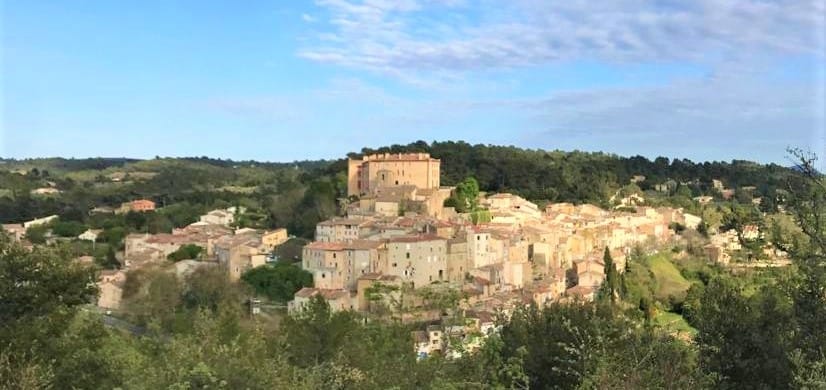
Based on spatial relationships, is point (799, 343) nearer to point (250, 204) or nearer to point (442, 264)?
point (442, 264)

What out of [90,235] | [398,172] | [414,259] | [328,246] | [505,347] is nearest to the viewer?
[505,347]

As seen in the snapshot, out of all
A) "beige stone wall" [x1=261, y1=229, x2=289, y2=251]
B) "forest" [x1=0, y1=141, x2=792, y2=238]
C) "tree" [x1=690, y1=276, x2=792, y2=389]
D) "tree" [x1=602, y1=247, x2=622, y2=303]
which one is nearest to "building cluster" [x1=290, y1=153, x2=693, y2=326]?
"tree" [x1=602, y1=247, x2=622, y2=303]

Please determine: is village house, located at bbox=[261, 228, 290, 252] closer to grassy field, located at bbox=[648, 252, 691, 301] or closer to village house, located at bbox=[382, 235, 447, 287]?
village house, located at bbox=[382, 235, 447, 287]

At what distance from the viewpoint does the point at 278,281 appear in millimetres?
27859

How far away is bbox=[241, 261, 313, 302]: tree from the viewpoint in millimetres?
27609

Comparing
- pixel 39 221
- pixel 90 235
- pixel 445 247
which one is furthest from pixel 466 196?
pixel 39 221

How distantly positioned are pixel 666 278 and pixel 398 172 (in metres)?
14.1

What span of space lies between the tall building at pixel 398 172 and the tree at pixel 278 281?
10.5 m

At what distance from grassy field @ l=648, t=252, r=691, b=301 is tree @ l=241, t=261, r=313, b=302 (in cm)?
1615

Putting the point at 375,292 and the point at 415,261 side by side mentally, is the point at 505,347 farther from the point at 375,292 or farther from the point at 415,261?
the point at 415,261

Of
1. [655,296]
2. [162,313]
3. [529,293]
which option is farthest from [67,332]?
[655,296]

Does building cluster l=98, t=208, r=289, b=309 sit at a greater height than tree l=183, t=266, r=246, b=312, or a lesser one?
greater

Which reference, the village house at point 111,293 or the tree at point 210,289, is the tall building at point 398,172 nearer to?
the tree at point 210,289

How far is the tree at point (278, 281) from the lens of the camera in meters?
27.6
